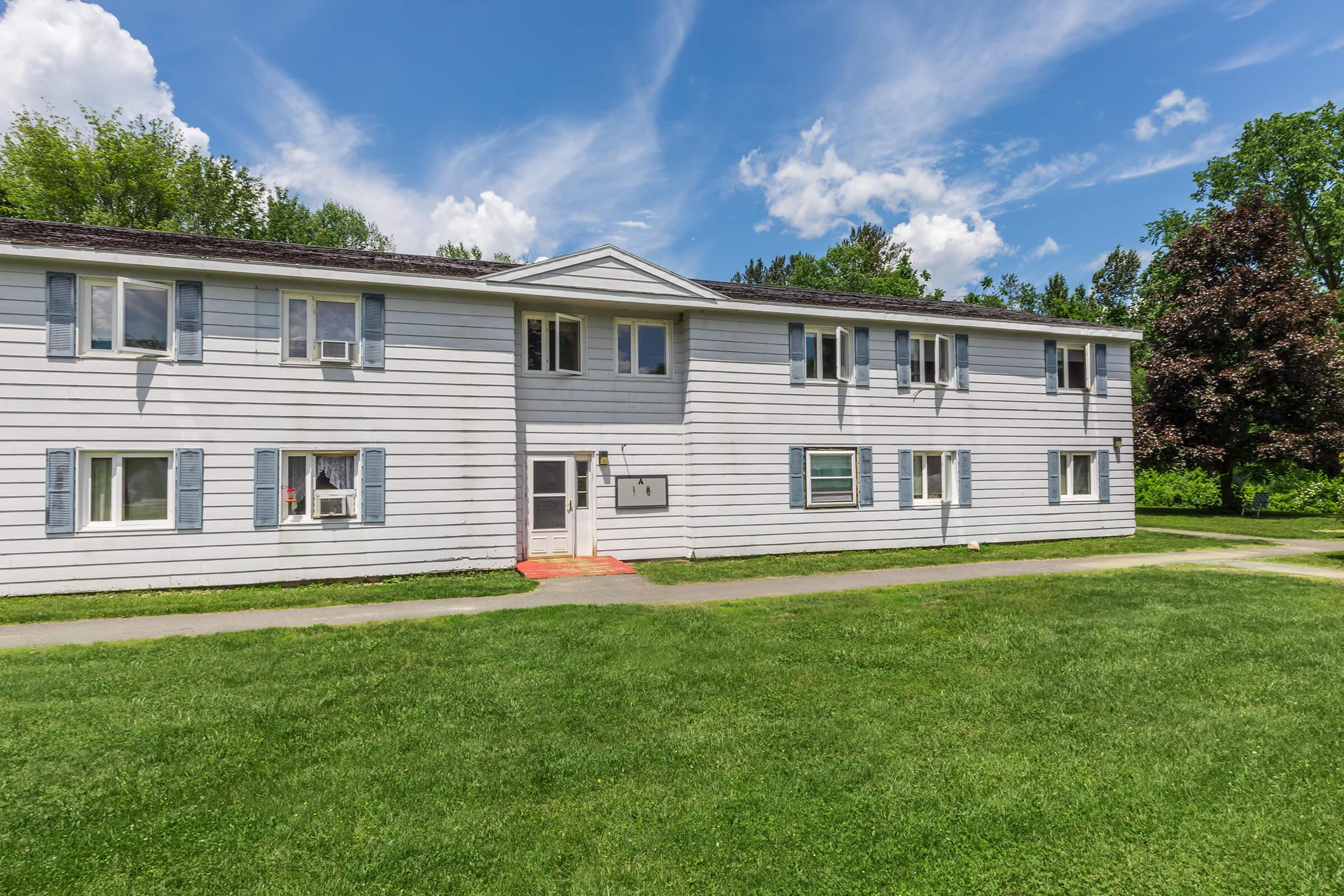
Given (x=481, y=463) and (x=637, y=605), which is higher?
(x=481, y=463)

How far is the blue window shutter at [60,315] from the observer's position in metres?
9.93

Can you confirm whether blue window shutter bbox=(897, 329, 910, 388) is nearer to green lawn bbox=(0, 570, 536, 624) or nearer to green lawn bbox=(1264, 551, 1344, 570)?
green lawn bbox=(1264, 551, 1344, 570)

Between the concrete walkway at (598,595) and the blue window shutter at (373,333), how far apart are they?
456cm

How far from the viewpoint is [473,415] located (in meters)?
12.1

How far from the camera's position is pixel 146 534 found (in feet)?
33.8

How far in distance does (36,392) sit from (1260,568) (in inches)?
840

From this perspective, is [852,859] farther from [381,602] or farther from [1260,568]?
[1260,568]

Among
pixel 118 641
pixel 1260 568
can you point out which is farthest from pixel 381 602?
pixel 1260 568

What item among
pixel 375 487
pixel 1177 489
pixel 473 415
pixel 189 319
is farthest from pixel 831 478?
pixel 1177 489

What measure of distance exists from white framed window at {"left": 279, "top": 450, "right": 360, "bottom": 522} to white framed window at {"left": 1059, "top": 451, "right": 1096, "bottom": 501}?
56.1 feet

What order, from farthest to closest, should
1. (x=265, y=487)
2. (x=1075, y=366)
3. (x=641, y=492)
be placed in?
1. (x=1075, y=366)
2. (x=641, y=492)
3. (x=265, y=487)

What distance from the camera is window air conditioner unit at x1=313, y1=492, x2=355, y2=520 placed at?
1124 cm

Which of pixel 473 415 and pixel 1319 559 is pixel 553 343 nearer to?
pixel 473 415

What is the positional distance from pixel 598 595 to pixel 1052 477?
13.1m
